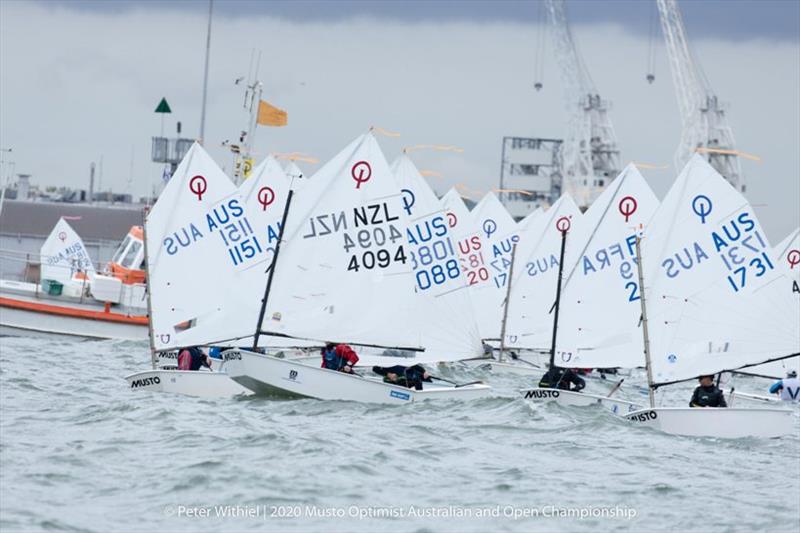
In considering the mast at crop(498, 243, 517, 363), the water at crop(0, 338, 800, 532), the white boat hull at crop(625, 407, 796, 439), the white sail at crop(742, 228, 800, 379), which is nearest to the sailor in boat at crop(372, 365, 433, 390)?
the water at crop(0, 338, 800, 532)

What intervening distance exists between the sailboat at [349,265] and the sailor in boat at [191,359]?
1.61 meters

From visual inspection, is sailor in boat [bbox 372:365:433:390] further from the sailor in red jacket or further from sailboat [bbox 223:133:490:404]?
the sailor in red jacket

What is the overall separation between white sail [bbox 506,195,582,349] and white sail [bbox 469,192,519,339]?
0.99 meters

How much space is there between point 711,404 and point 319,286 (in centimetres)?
766

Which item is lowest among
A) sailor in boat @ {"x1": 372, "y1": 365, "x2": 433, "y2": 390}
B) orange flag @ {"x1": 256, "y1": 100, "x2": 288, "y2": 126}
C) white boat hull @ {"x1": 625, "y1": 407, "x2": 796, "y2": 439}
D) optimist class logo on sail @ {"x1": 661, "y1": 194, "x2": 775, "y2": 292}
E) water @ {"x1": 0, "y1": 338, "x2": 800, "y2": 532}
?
water @ {"x1": 0, "y1": 338, "x2": 800, "y2": 532}

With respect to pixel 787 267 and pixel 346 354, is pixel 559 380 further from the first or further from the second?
pixel 787 267

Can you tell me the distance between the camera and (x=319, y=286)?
29562mm

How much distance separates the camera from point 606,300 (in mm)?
33062

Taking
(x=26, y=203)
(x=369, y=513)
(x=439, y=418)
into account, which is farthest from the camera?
(x=26, y=203)

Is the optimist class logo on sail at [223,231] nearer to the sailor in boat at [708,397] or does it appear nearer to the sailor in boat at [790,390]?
the sailor in boat at [708,397]

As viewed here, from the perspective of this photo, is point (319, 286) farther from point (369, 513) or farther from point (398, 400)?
point (369, 513)

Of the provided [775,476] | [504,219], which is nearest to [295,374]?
[775,476]

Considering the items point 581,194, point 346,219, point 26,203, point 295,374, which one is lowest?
point 295,374

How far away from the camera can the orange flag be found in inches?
2122
